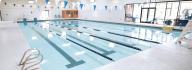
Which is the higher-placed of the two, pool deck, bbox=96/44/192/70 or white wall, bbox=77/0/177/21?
white wall, bbox=77/0/177/21

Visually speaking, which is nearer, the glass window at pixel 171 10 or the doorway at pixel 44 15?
the glass window at pixel 171 10

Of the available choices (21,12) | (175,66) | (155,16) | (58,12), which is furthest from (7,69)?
(58,12)

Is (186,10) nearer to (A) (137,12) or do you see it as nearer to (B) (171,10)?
(B) (171,10)

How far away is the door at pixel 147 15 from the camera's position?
35.8 feet

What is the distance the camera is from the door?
430 inches

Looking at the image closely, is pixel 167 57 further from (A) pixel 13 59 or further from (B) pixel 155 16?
(B) pixel 155 16

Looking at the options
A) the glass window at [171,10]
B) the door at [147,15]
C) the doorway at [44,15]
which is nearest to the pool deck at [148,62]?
the glass window at [171,10]

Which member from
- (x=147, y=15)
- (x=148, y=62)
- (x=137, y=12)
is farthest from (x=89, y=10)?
(x=148, y=62)

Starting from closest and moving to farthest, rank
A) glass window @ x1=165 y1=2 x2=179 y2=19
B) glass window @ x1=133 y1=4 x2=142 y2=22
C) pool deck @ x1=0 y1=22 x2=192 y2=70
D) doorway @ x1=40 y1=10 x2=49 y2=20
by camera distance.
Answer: pool deck @ x1=0 y1=22 x2=192 y2=70
glass window @ x1=165 y1=2 x2=179 y2=19
glass window @ x1=133 y1=4 x2=142 y2=22
doorway @ x1=40 y1=10 x2=49 y2=20

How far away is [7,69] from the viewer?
2086mm

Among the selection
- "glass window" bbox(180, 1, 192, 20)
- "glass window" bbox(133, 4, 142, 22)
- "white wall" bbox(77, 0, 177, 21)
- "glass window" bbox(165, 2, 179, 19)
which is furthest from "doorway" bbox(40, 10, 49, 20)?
"glass window" bbox(180, 1, 192, 20)

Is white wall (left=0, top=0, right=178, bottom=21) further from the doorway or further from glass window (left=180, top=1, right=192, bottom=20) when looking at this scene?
glass window (left=180, top=1, right=192, bottom=20)

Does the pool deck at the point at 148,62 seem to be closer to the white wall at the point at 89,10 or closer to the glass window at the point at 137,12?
the glass window at the point at 137,12

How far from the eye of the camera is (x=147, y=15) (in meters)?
11.3
